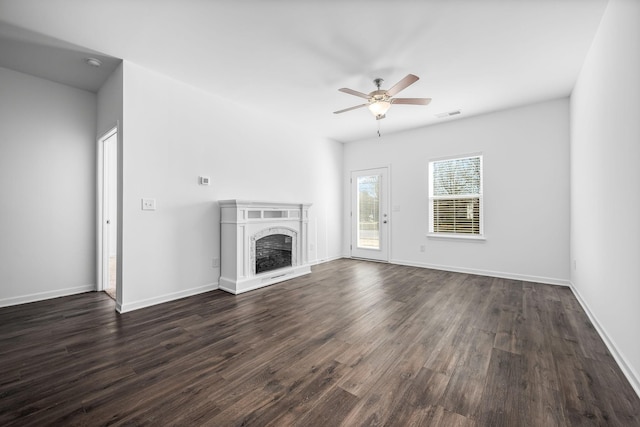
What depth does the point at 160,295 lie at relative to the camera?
3.25 m

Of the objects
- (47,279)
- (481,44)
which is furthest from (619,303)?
(47,279)

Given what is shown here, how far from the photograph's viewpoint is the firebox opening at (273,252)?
4.00 meters

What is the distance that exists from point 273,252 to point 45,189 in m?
3.05

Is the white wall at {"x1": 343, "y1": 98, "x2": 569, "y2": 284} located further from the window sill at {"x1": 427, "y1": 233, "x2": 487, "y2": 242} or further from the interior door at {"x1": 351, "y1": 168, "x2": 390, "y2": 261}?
the interior door at {"x1": 351, "y1": 168, "x2": 390, "y2": 261}

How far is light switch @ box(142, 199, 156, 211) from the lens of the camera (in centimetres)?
314

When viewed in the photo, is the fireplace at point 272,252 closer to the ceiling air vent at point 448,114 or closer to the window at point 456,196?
the window at point 456,196

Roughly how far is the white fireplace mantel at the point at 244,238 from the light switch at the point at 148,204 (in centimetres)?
85

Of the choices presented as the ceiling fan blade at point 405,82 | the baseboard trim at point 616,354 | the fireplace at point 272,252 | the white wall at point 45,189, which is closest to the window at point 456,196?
the baseboard trim at point 616,354

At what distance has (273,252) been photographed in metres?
4.24

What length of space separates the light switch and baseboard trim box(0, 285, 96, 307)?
171cm

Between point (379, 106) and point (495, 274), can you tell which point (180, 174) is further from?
point (495, 274)

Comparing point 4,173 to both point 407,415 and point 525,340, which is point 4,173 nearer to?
point 407,415

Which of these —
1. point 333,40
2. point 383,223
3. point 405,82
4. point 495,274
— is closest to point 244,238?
point 333,40

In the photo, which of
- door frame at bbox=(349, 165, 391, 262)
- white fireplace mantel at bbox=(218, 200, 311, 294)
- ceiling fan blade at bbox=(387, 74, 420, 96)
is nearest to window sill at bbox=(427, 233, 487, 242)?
door frame at bbox=(349, 165, 391, 262)
